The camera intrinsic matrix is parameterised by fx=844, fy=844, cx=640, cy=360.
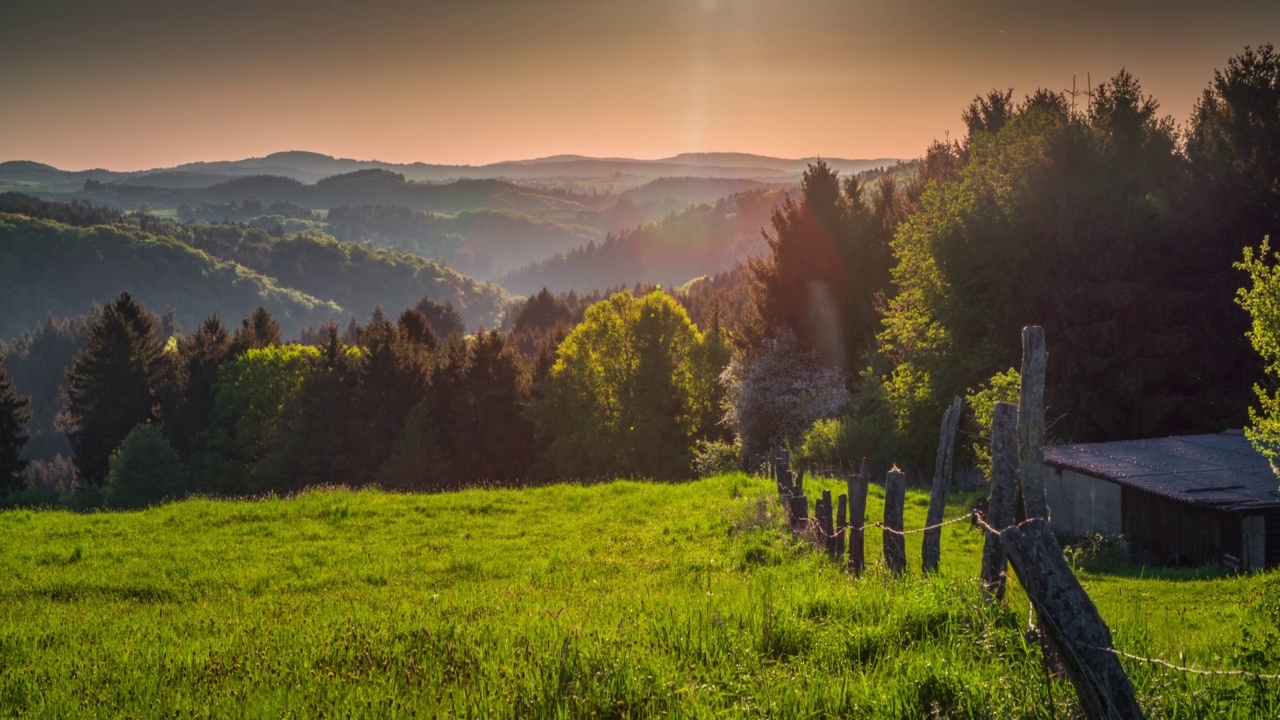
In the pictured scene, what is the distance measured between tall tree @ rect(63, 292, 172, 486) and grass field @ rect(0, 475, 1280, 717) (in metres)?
59.7

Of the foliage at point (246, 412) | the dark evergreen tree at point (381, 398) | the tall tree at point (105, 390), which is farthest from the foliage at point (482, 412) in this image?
the tall tree at point (105, 390)

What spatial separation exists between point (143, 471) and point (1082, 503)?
58372 millimetres

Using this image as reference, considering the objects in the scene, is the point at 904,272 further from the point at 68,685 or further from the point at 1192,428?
the point at 68,685

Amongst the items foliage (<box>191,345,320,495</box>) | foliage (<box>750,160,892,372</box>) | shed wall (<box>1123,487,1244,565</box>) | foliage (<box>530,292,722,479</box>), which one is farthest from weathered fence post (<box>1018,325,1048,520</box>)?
foliage (<box>191,345,320,495</box>)

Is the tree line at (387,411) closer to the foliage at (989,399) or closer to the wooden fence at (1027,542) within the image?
the foliage at (989,399)

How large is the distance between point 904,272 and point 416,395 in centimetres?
3821

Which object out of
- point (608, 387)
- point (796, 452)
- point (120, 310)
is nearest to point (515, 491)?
point (796, 452)

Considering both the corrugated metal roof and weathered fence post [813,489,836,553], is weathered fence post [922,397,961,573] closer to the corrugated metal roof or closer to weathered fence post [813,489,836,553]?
weathered fence post [813,489,836,553]

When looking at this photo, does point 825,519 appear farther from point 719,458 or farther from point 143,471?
point 143,471

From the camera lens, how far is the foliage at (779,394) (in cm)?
5047

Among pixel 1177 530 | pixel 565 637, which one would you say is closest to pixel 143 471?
pixel 1177 530

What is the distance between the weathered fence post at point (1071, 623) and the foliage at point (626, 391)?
54.7 metres

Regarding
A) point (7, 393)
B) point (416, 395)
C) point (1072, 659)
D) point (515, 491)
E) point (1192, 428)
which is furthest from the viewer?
point (416, 395)

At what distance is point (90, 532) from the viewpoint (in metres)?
21.7
